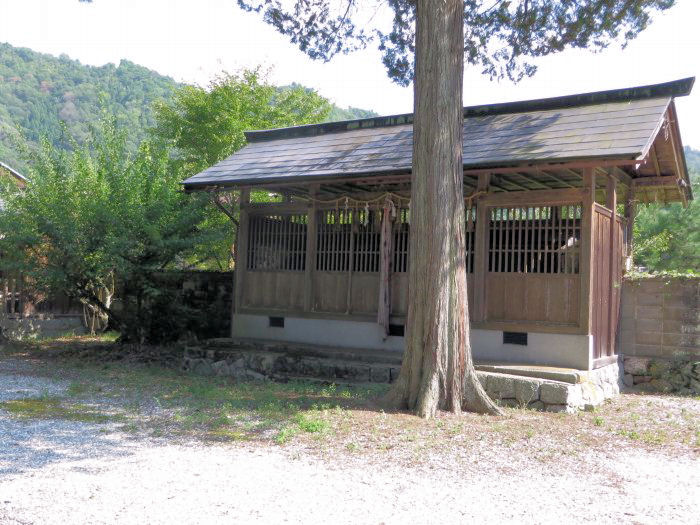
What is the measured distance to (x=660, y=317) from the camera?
1131 centimetres

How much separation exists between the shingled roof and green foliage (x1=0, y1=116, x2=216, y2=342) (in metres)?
1.38

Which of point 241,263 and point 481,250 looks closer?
point 481,250

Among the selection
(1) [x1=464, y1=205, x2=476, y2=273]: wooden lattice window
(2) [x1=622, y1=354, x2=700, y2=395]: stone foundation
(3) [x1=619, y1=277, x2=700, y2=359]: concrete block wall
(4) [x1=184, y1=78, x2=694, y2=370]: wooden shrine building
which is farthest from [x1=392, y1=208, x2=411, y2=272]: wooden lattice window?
(2) [x1=622, y1=354, x2=700, y2=395]: stone foundation

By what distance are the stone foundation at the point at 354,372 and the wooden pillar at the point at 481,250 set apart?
1459mm

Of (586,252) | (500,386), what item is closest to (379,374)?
(500,386)

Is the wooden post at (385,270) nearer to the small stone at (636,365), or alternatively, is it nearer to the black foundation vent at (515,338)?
the black foundation vent at (515,338)

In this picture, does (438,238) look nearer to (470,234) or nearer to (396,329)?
(470,234)

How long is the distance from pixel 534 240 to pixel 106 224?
27.9 feet

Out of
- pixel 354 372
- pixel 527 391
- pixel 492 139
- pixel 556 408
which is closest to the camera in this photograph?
pixel 556 408

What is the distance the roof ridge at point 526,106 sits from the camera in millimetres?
10492

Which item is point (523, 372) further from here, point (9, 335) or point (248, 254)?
point (9, 335)

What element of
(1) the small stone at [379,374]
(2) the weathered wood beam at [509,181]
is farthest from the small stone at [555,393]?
(2) the weathered wood beam at [509,181]

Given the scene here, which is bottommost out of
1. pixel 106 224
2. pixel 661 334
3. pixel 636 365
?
pixel 636 365

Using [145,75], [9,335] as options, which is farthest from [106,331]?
[145,75]
